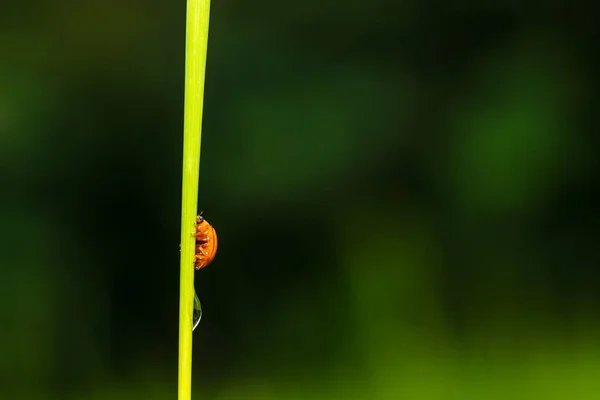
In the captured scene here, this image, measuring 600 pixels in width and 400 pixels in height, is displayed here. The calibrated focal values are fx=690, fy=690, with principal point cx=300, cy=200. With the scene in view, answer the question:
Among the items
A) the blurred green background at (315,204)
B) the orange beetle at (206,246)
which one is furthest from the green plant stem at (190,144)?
the blurred green background at (315,204)

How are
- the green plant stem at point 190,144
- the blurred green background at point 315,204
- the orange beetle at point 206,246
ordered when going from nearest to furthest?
the green plant stem at point 190,144 < the orange beetle at point 206,246 < the blurred green background at point 315,204

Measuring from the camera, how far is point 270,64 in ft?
5.61

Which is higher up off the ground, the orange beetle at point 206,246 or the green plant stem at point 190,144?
the green plant stem at point 190,144

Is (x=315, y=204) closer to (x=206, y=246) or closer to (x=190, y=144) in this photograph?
(x=206, y=246)

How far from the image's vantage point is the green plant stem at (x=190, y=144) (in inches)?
18.7

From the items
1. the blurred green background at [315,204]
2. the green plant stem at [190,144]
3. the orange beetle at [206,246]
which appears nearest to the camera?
the green plant stem at [190,144]

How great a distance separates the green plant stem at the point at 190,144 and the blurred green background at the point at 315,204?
1085 mm

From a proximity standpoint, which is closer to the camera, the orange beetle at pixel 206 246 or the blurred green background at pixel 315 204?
the orange beetle at pixel 206 246

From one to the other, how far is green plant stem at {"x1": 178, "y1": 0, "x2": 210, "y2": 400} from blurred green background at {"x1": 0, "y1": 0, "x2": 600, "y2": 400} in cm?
109

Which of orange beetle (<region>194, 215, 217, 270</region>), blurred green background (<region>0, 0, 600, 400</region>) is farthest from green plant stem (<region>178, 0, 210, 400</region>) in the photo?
blurred green background (<region>0, 0, 600, 400</region>)

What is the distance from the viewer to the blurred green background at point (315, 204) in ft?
5.26

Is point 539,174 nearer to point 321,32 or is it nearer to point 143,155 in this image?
point 321,32

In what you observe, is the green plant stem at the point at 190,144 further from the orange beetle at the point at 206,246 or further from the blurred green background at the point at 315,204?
the blurred green background at the point at 315,204

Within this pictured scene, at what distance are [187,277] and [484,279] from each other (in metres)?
1.38
